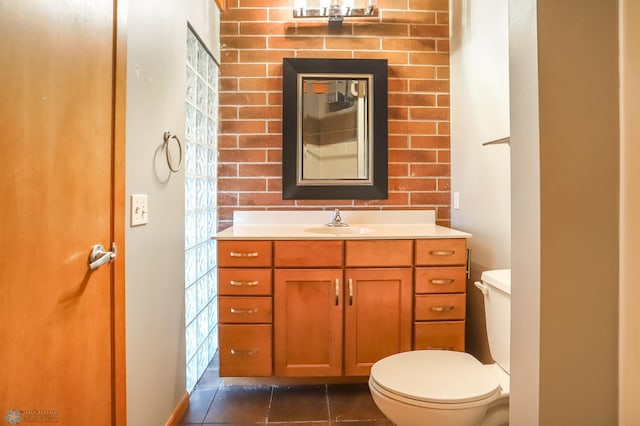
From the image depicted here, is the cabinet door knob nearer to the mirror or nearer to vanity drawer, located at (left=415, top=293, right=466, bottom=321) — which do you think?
vanity drawer, located at (left=415, top=293, right=466, bottom=321)

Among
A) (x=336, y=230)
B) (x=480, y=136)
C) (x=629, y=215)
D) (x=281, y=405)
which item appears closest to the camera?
(x=629, y=215)

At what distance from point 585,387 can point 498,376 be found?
604 mm

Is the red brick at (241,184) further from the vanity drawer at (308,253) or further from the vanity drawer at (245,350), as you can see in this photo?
the vanity drawer at (245,350)

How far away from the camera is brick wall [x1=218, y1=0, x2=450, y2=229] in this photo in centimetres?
226

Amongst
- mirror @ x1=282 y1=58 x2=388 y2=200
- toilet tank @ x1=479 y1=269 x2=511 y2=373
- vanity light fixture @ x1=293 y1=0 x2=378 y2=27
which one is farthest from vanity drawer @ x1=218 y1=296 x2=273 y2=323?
vanity light fixture @ x1=293 y1=0 x2=378 y2=27

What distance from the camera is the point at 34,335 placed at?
2.34 feet

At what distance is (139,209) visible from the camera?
1.20m

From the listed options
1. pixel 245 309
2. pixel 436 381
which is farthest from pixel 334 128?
pixel 436 381

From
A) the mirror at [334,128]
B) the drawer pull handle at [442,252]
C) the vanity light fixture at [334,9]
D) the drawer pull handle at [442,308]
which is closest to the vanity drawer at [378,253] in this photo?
the drawer pull handle at [442,252]

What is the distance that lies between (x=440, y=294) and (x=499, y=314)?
1.69 ft

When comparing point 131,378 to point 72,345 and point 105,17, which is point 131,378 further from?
point 105,17

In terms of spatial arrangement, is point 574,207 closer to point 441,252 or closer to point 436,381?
point 436,381

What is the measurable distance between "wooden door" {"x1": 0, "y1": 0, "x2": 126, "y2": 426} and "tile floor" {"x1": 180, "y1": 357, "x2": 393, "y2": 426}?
72 cm

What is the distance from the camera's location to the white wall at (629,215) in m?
0.72
